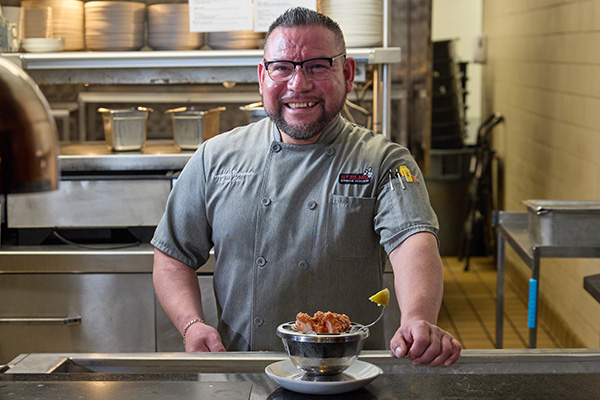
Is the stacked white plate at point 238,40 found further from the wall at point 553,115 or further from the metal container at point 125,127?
the wall at point 553,115

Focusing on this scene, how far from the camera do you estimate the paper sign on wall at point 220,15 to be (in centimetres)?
320

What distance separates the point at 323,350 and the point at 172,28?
7.37 ft

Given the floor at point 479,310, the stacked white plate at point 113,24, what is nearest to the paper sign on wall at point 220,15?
the stacked white plate at point 113,24

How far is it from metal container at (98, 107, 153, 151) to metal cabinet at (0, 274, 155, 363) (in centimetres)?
56

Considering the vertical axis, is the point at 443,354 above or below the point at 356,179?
below

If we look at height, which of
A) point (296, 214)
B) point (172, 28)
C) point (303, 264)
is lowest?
point (303, 264)

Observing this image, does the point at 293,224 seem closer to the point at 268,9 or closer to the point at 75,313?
the point at 268,9

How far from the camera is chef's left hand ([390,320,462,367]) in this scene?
1.54m

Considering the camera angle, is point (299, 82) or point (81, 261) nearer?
point (299, 82)

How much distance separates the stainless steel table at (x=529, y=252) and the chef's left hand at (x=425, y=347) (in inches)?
66.7

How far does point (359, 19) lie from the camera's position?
3225 millimetres

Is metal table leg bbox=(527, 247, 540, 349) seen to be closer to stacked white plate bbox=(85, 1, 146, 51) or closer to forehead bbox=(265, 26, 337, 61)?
forehead bbox=(265, 26, 337, 61)

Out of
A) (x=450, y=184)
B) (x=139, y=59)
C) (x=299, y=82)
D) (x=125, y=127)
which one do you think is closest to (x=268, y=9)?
(x=139, y=59)

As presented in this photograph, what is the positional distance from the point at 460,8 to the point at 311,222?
6.45 m
